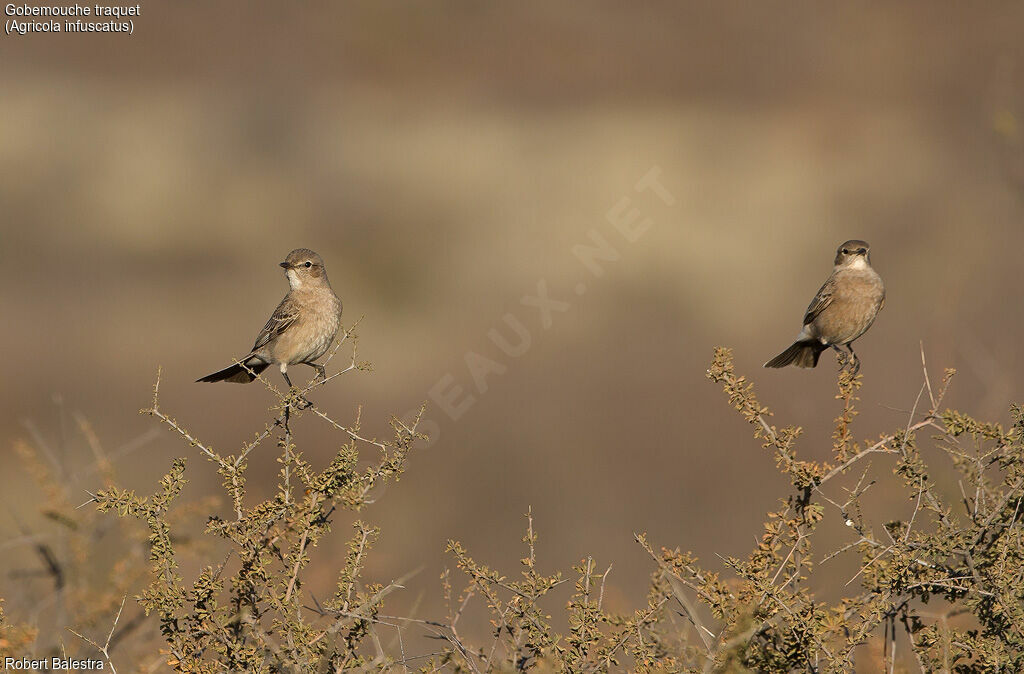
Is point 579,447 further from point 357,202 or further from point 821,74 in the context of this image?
point 821,74

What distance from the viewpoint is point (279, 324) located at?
6168mm

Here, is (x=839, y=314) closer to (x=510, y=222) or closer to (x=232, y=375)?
(x=232, y=375)

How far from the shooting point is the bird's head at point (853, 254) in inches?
233

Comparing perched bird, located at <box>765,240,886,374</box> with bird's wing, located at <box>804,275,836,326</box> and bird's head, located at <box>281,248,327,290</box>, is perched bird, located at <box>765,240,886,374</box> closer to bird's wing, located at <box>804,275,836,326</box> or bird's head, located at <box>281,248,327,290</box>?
bird's wing, located at <box>804,275,836,326</box>

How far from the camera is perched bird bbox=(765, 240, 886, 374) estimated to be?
5508 mm

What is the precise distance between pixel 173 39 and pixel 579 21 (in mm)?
8090

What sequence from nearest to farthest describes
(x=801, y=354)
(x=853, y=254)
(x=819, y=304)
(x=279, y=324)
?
(x=819, y=304) < (x=801, y=354) < (x=853, y=254) < (x=279, y=324)

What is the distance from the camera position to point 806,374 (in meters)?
13.8

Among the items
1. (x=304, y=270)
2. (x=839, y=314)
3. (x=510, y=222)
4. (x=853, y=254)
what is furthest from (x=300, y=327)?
(x=510, y=222)

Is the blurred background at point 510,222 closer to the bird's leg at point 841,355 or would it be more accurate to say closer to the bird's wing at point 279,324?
the bird's wing at point 279,324

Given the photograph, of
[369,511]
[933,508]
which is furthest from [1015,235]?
[933,508]

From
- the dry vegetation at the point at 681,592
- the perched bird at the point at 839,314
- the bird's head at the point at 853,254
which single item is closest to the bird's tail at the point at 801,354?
the perched bird at the point at 839,314

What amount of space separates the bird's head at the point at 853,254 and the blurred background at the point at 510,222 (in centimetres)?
497

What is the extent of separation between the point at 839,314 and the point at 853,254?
584mm
